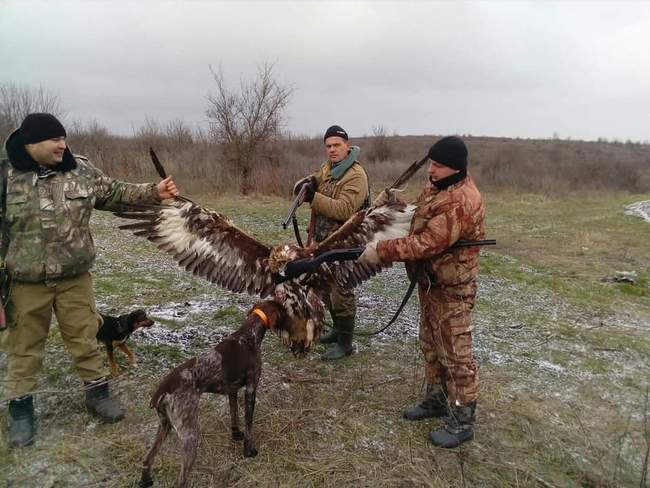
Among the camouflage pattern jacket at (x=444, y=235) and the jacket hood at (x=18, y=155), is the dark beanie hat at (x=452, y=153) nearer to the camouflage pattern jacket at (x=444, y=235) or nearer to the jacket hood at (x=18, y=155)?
the camouflage pattern jacket at (x=444, y=235)

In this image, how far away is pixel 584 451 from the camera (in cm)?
366

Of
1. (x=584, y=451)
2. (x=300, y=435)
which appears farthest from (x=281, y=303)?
(x=584, y=451)

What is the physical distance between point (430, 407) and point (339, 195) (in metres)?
2.13

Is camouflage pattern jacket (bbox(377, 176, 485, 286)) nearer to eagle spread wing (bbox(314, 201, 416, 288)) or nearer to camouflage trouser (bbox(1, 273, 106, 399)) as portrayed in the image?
eagle spread wing (bbox(314, 201, 416, 288))

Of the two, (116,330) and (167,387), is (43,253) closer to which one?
(116,330)

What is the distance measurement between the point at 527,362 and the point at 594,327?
1.88 metres

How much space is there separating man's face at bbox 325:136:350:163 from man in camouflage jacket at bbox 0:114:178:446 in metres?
2.05

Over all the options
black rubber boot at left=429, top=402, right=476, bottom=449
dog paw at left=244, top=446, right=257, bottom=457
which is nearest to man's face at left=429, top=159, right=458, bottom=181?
black rubber boot at left=429, top=402, right=476, bottom=449

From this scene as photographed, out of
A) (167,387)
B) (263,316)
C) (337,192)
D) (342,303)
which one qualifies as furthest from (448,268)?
(167,387)

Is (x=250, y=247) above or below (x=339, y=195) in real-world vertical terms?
below

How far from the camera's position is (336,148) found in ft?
14.5

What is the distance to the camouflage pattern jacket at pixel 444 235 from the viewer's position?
3.18 meters

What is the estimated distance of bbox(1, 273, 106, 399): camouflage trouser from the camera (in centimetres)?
339

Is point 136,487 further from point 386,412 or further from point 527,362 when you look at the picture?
point 527,362
